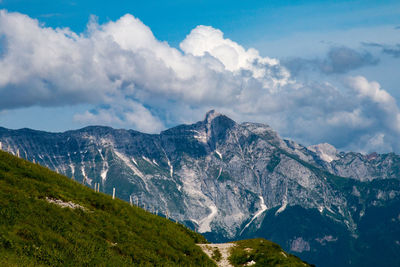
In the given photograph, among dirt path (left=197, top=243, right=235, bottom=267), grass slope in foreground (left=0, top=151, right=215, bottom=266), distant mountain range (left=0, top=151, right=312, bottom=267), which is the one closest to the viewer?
grass slope in foreground (left=0, top=151, right=215, bottom=266)

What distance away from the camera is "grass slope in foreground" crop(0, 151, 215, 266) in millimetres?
82312

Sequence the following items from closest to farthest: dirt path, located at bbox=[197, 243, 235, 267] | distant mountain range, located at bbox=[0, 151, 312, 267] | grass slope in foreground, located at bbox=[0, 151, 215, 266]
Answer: grass slope in foreground, located at bbox=[0, 151, 215, 266], distant mountain range, located at bbox=[0, 151, 312, 267], dirt path, located at bbox=[197, 243, 235, 267]

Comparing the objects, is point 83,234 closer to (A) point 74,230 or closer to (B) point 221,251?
(A) point 74,230

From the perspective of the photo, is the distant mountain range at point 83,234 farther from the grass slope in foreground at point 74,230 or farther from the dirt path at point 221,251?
the dirt path at point 221,251

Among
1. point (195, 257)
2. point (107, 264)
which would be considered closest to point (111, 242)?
point (107, 264)

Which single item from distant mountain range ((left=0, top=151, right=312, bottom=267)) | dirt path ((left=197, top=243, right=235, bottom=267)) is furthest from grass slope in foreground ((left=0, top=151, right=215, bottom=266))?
dirt path ((left=197, top=243, right=235, bottom=267))

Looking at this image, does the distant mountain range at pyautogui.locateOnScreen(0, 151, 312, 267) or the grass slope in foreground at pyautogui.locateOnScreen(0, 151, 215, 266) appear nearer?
the grass slope in foreground at pyautogui.locateOnScreen(0, 151, 215, 266)

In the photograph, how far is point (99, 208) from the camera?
117812 mm

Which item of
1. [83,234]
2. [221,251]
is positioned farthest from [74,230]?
[221,251]

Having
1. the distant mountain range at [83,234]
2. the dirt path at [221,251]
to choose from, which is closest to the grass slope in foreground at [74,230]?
the distant mountain range at [83,234]

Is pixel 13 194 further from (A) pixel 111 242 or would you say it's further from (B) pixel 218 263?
(B) pixel 218 263

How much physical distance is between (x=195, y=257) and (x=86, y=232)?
2678 centimetres

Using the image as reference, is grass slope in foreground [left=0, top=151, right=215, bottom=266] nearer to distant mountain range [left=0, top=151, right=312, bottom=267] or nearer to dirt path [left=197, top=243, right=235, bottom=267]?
distant mountain range [left=0, top=151, right=312, bottom=267]

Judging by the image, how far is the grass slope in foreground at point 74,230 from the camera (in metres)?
82.3
